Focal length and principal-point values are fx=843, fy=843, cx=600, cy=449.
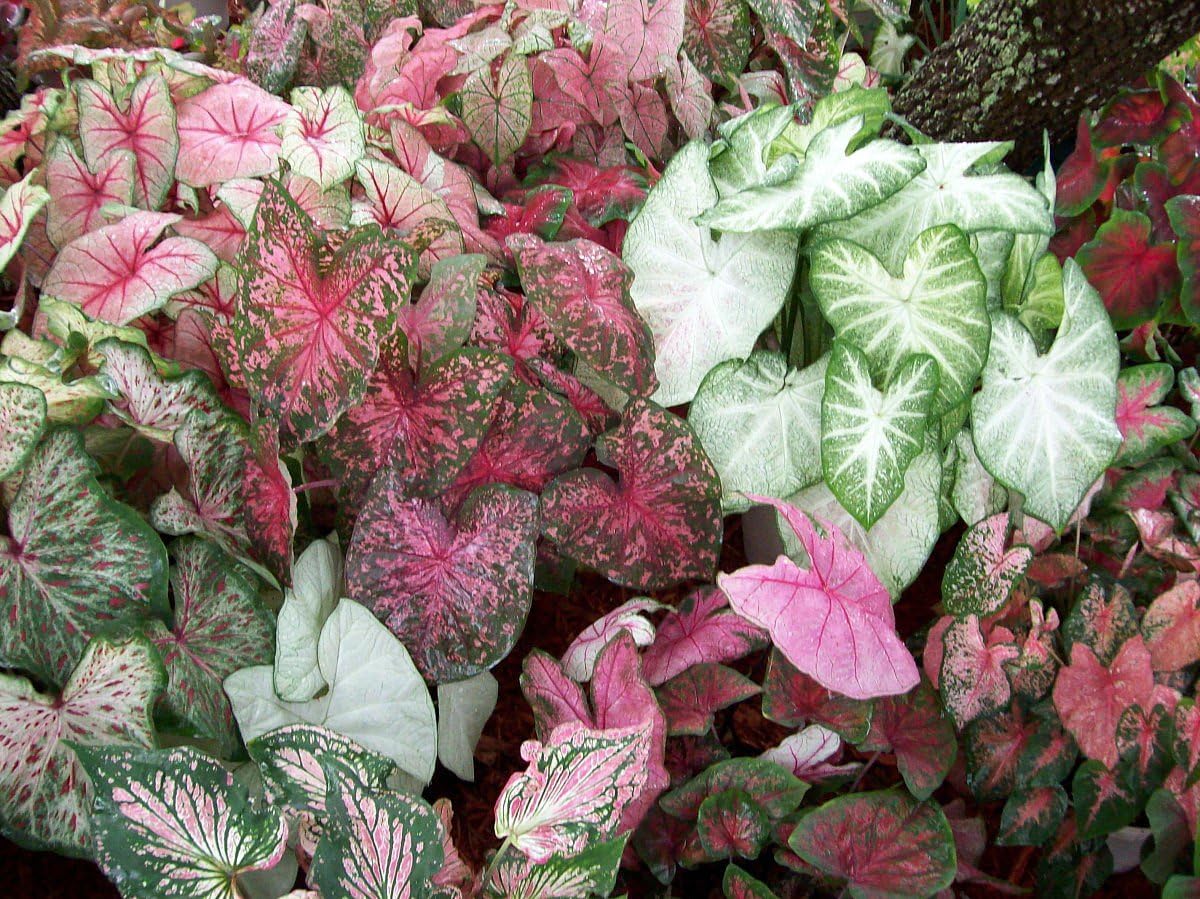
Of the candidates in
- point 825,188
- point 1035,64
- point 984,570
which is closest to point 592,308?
point 825,188

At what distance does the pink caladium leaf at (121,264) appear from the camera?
846mm

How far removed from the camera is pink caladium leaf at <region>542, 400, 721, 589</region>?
823 millimetres

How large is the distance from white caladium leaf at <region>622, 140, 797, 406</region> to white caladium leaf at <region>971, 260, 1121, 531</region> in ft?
0.79

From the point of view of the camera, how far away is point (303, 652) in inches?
28.8

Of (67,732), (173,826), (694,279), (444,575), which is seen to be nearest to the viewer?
(173,826)

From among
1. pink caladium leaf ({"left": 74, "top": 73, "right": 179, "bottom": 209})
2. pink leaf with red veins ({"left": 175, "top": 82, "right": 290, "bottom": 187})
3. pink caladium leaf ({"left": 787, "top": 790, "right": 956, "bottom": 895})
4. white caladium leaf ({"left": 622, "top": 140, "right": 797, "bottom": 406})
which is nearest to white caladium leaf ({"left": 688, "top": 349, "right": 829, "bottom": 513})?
white caladium leaf ({"left": 622, "top": 140, "right": 797, "bottom": 406})

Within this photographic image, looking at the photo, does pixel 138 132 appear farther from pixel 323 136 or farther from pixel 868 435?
pixel 868 435

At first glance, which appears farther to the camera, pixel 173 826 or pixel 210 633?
pixel 210 633

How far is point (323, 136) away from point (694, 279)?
1.55ft

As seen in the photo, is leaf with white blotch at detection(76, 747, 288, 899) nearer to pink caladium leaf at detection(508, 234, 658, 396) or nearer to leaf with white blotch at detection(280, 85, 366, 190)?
pink caladium leaf at detection(508, 234, 658, 396)

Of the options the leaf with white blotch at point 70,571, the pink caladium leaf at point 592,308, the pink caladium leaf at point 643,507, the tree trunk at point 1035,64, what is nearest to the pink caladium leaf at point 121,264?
the leaf with white blotch at point 70,571

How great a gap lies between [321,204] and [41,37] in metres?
0.97

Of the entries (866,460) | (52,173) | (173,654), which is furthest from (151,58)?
(866,460)

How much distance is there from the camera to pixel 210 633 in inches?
29.5
